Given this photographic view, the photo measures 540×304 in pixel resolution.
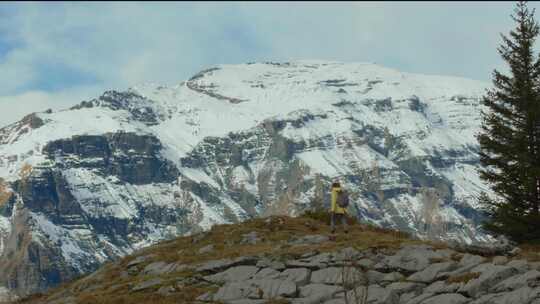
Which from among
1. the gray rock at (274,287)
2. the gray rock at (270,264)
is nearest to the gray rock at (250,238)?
the gray rock at (270,264)

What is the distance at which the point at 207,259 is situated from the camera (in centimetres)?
3788

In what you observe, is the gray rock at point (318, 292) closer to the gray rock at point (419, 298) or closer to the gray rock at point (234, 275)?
the gray rock at point (419, 298)

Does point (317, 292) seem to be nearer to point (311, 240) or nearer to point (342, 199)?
point (311, 240)

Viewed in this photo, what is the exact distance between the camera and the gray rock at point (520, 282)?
26500 millimetres

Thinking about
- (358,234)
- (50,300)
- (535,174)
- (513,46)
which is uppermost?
(513,46)

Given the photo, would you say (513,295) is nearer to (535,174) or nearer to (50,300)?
(535,174)

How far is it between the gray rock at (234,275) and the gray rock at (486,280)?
9.74 metres

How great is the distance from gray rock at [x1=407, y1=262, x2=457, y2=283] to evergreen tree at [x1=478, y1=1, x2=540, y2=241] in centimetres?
1404

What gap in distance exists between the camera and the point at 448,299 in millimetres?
26906

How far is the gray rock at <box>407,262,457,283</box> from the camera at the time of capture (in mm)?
29922

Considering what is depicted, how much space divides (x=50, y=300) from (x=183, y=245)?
8.56 meters

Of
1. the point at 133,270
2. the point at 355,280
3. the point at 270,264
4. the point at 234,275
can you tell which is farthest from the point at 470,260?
the point at 133,270

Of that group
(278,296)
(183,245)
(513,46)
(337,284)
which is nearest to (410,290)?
(337,284)

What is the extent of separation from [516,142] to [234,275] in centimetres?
1943
